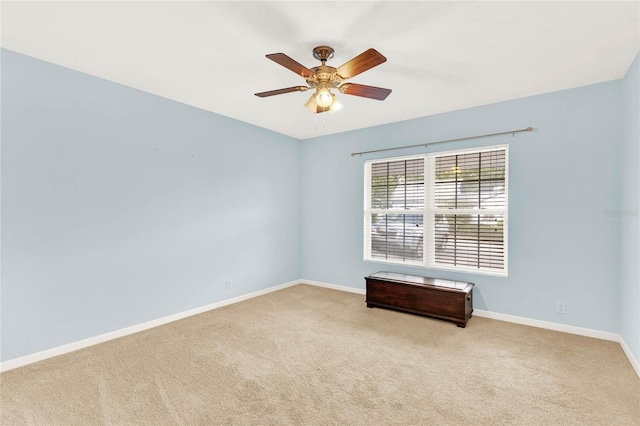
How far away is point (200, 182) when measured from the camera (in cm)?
388

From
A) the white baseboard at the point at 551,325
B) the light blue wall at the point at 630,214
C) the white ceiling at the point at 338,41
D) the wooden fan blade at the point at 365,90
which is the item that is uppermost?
the white ceiling at the point at 338,41

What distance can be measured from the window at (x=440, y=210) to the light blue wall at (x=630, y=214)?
99 cm

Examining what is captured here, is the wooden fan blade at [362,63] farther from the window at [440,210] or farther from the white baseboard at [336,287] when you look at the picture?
the white baseboard at [336,287]

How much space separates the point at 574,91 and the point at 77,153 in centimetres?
507

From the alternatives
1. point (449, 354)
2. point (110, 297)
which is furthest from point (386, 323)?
point (110, 297)

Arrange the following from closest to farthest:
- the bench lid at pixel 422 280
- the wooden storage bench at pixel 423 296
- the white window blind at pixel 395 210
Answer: the wooden storage bench at pixel 423 296 → the bench lid at pixel 422 280 → the white window blind at pixel 395 210

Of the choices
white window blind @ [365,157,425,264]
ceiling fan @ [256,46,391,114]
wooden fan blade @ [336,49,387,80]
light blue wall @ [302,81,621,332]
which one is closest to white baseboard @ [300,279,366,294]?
white window blind @ [365,157,425,264]

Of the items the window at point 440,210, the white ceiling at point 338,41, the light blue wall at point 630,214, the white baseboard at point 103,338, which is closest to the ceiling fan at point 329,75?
the white ceiling at point 338,41

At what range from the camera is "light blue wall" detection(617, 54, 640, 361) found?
248 centimetres

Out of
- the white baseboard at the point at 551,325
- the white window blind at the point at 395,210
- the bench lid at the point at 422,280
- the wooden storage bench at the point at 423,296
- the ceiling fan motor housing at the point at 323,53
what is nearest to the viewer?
the ceiling fan motor housing at the point at 323,53

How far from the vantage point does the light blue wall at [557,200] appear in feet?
9.96

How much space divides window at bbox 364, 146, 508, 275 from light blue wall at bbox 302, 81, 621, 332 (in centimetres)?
13

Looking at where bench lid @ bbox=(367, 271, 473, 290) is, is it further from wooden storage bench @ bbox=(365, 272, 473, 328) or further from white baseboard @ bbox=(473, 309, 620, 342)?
white baseboard @ bbox=(473, 309, 620, 342)

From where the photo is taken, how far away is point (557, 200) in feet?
10.7
